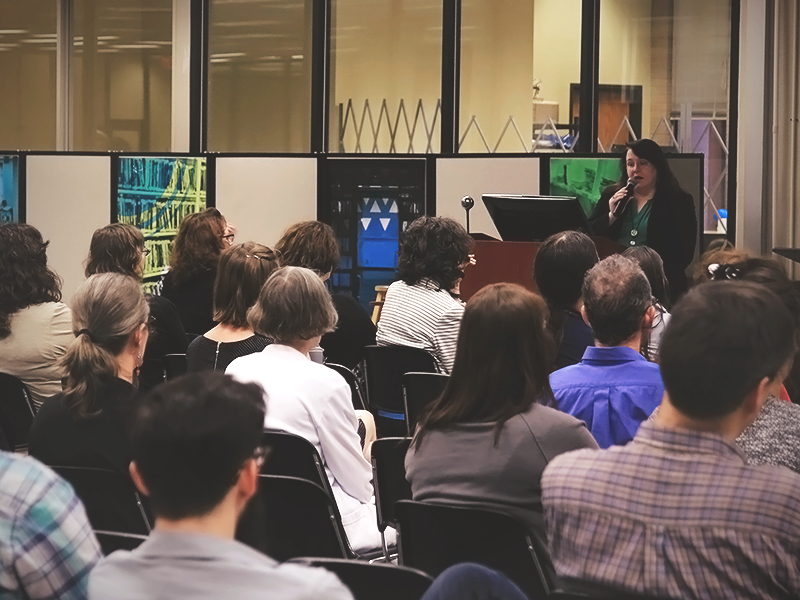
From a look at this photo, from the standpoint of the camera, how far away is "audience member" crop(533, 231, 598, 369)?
11.2 ft

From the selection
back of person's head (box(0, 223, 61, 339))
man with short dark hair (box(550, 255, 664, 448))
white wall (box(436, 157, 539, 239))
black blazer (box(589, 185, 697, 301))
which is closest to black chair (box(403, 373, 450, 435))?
man with short dark hair (box(550, 255, 664, 448))

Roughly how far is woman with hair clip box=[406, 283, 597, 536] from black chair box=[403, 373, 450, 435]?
3.86 ft

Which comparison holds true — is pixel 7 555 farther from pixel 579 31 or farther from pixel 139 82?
pixel 139 82

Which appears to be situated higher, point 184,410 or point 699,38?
point 699,38

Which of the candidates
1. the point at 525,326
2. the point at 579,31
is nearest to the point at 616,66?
the point at 579,31

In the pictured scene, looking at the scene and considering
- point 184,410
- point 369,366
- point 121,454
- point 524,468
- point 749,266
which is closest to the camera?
point 184,410

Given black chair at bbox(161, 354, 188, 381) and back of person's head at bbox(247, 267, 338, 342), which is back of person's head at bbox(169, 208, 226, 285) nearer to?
black chair at bbox(161, 354, 188, 381)

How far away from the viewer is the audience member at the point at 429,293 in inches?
161

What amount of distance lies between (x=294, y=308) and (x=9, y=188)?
5.14 metres

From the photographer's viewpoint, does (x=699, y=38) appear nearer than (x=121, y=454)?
No

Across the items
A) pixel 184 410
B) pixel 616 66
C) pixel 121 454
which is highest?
pixel 616 66

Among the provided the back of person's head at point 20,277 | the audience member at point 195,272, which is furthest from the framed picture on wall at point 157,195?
the back of person's head at point 20,277

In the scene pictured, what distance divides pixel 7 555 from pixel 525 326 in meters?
1.15

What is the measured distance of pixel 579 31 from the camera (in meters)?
7.26
